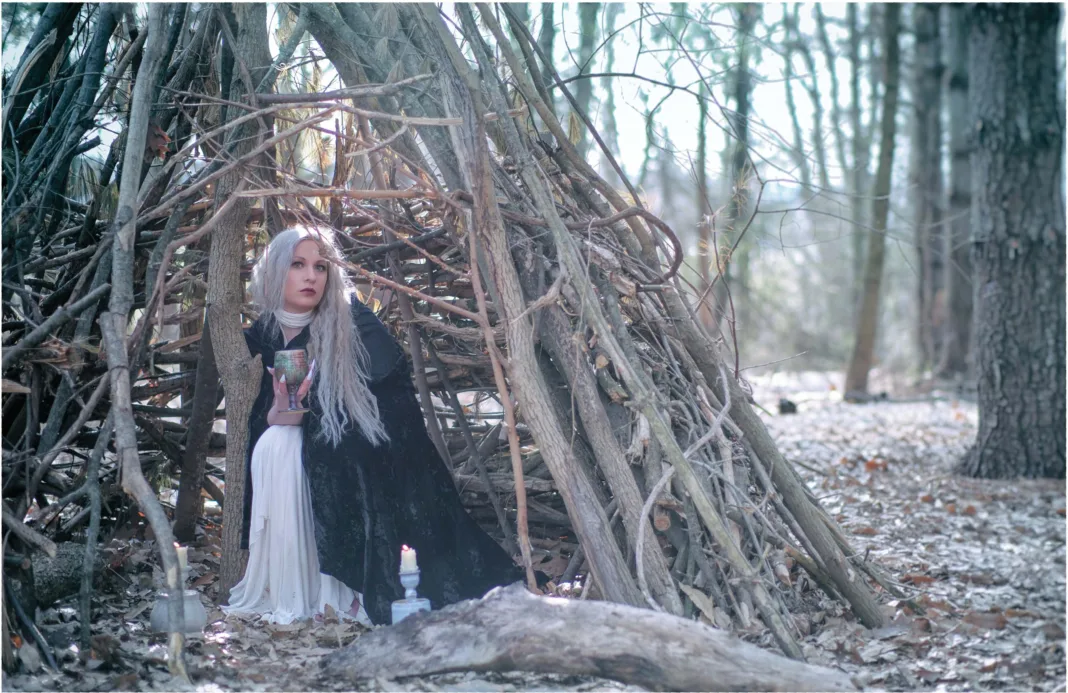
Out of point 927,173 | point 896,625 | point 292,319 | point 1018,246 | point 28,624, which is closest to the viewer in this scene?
point 28,624

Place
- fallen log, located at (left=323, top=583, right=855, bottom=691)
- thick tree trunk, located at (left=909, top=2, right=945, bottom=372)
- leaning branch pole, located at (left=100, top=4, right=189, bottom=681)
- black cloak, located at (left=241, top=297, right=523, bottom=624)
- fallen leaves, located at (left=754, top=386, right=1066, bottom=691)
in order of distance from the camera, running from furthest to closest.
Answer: thick tree trunk, located at (left=909, top=2, right=945, bottom=372)
black cloak, located at (left=241, top=297, right=523, bottom=624)
fallen leaves, located at (left=754, top=386, right=1066, bottom=691)
leaning branch pole, located at (left=100, top=4, right=189, bottom=681)
fallen log, located at (left=323, top=583, right=855, bottom=691)

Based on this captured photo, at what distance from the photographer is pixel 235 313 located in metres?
3.61

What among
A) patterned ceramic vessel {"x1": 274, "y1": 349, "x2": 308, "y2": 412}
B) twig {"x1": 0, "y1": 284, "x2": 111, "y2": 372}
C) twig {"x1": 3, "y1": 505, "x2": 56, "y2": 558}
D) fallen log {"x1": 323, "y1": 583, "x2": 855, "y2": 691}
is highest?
twig {"x1": 0, "y1": 284, "x2": 111, "y2": 372}

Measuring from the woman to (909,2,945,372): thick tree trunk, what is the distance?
453 inches

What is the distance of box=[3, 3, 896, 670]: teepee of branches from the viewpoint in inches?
123

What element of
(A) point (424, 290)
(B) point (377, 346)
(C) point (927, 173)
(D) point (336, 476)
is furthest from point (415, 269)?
(C) point (927, 173)

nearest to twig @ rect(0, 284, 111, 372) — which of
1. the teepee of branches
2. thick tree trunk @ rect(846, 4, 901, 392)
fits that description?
the teepee of branches

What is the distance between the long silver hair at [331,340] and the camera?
3.54 m

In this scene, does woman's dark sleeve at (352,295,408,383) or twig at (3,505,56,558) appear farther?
woman's dark sleeve at (352,295,408,383)

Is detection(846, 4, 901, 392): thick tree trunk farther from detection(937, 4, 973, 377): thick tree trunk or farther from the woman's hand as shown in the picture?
the woman's hand

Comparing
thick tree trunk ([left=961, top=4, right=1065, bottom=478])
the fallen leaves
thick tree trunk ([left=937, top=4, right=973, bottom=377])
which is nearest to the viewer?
the fallen leaves

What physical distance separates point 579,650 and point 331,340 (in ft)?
5.45

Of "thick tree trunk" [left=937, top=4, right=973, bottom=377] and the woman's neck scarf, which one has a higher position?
"thick tree trunk" [left=937, top=4, right=973, bottom=377]

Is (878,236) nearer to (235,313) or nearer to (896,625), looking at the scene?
(896,625)
